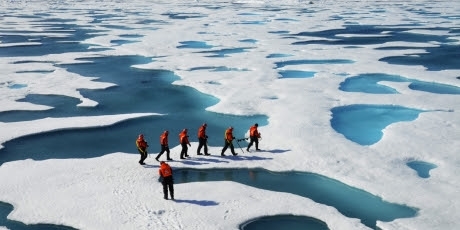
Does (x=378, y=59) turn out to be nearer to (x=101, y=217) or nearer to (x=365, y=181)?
(x=365, y=181)

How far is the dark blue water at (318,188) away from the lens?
11898 mm

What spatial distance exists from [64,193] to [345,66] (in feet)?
75.4

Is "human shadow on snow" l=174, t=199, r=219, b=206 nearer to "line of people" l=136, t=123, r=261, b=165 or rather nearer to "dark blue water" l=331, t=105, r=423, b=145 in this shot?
"line of people" l=136, t=123, r=261, b=165

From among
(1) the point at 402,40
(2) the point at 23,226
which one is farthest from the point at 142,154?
(1) the point at 402,40

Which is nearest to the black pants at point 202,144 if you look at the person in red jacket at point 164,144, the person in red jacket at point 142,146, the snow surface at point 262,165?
the snow surface at point 262,165

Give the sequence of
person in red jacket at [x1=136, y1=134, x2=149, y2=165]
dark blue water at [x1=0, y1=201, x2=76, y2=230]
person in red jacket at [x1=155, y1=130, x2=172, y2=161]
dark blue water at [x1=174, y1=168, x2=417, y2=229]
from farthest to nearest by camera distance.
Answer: person in red jacket at [x1=155, y1=130, x2=172, y2=161]
person in red jacket at [x1=136, y1=134, x2=149, y2=165]
dark blue water at [x1=174, y1=168, x2=417, y2=229]
dark blue water at [x1=0, y1=201, x2=76, y2=230]

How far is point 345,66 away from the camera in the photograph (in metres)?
31.6

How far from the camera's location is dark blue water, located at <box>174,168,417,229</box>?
11898mm

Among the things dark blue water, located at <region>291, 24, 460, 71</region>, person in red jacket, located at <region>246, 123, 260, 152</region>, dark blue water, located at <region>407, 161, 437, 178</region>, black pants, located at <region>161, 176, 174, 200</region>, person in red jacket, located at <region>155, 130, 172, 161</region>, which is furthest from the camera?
dark blue water, located at <region>291, 24, 460, 71</region>

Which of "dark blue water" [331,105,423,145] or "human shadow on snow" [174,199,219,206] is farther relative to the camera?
"dark blue water" [331,105,423,145]

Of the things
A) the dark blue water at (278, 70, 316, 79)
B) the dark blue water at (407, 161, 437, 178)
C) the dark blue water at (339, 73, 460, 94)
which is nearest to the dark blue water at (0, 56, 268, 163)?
the dark blue water at (407, 161, 437, 178)

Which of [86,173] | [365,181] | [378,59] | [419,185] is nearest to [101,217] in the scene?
[86,173]

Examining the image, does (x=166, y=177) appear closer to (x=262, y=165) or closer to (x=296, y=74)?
(x=262, y=165)

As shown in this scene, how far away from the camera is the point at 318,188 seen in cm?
1351
